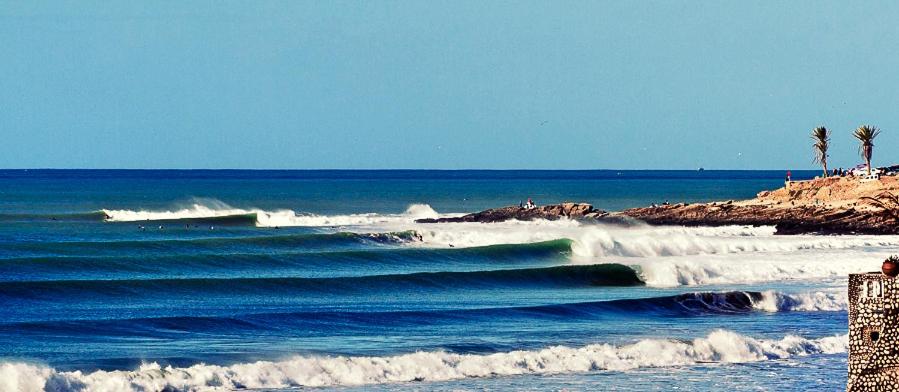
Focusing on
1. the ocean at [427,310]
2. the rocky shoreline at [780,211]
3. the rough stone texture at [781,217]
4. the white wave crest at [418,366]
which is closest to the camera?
the white wave crest at [418,366]

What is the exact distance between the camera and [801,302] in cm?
3312

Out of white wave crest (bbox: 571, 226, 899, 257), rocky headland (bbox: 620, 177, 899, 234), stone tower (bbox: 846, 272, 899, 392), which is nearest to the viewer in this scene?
stone tower (bbox: 846, 272, 899, 392)

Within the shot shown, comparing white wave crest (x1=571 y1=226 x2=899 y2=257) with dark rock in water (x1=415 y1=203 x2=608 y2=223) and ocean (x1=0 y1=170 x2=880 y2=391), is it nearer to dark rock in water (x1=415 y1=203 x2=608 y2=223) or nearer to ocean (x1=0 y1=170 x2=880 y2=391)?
ocean (x1=0 y1=170 x2=880 y2=391)

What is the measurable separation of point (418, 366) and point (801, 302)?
12.1 meters

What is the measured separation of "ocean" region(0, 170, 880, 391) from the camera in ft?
77.3

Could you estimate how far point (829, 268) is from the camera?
138 feet

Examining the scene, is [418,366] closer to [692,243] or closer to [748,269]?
[748,269]

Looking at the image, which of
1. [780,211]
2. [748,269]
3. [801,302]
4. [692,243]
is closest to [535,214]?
[780,211]

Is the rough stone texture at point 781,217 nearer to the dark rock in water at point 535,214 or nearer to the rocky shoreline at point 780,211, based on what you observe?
the rocky shoreline at point 780,211

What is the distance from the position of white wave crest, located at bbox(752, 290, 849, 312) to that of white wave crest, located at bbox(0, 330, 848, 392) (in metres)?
5.49

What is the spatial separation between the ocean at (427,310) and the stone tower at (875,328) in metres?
5.45

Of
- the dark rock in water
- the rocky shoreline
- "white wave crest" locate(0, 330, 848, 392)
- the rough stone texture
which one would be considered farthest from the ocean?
the dark rock in water

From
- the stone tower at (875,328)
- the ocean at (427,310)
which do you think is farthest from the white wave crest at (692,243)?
the stone tower at (875,328)

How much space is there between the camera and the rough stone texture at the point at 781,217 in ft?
191
